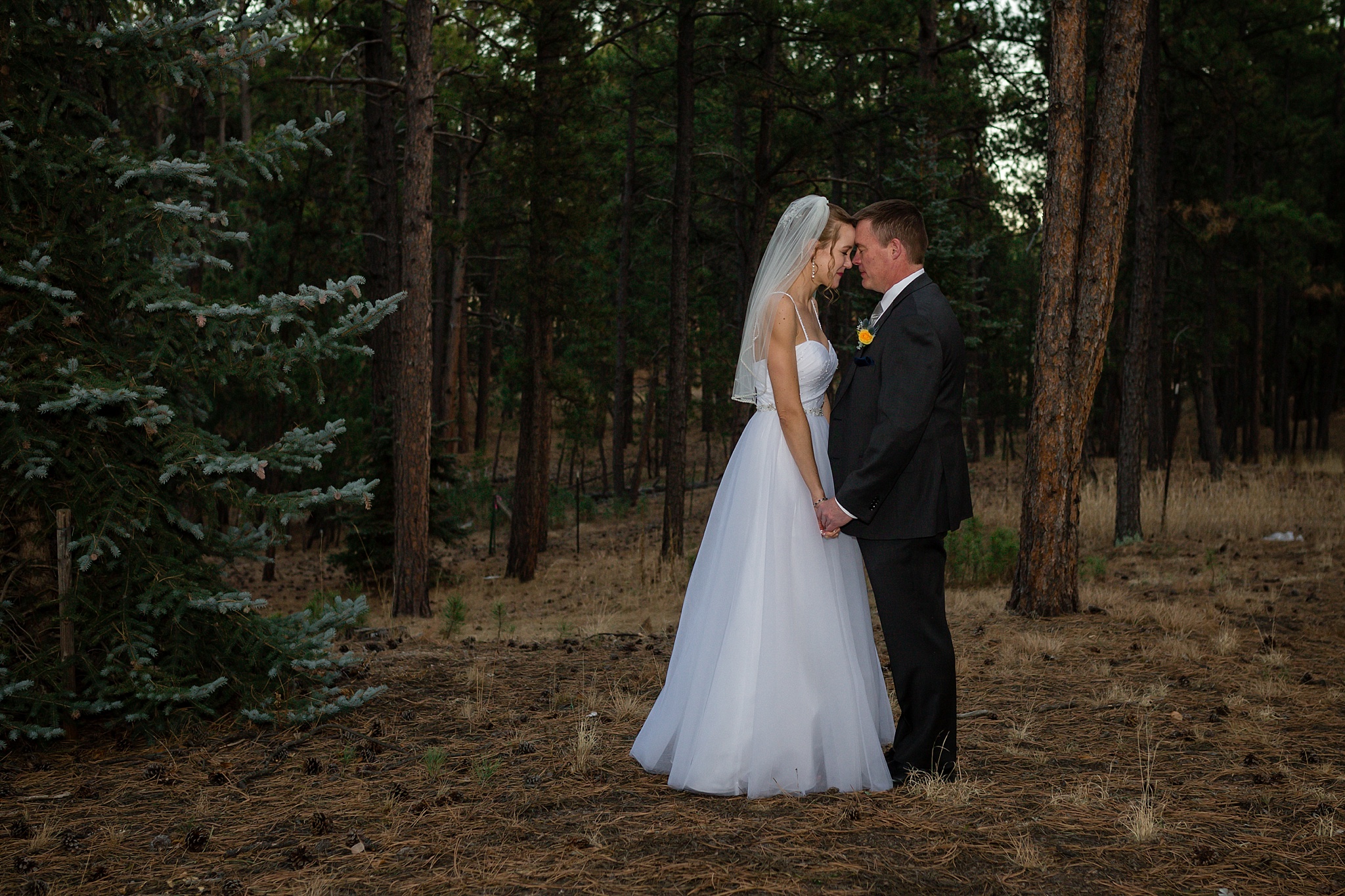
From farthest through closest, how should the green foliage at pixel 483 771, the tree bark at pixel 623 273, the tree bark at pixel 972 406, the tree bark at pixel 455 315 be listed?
the tree bark at pixel 972 406 < the tree bark at pixel 455 315 < the tree bark at pixel 623 273 < the green foliage at pixel 483 771

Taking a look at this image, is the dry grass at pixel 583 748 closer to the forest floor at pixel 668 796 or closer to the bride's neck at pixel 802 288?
the forest floor at pixel 668 796

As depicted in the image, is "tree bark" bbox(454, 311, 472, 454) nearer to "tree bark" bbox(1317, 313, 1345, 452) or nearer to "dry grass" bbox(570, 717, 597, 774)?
"dry grass" bbox(570, 717, 597, 774)

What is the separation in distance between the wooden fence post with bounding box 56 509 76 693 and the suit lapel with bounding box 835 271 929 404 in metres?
3.76

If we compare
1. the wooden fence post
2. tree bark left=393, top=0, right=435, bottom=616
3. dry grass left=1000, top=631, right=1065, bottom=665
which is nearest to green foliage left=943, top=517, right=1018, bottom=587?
dry grass left=1000, top=631, right=1065, bottom=665

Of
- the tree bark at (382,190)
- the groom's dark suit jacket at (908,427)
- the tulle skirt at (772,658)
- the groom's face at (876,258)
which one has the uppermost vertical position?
the tree bark at (382,190)

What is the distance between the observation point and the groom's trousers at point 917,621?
4.30m

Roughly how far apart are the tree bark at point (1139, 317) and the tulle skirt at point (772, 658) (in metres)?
11.0

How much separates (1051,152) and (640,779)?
6.87 m

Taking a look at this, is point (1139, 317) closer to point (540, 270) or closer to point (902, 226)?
point (540, 270)

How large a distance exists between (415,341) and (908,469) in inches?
315

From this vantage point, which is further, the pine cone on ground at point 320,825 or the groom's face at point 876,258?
the groom's face at point 876,258

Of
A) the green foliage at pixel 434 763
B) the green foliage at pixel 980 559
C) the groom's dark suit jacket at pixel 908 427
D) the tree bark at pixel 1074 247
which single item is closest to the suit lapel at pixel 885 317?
the groom's dark suit jacket at pixel 908 427

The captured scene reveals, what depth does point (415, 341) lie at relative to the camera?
36.5 feet

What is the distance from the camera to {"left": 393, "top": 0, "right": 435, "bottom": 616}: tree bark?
429 inches
